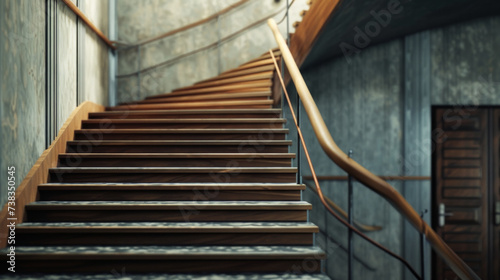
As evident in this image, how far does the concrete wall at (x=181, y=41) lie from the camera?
6.12m

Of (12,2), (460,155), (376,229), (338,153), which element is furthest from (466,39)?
(12,2)

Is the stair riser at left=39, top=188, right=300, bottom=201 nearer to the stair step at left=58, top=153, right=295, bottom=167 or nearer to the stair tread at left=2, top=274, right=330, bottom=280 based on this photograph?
the stair step at left=58, top=153, right=295, bottom=167

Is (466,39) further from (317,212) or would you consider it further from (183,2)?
(183,2)

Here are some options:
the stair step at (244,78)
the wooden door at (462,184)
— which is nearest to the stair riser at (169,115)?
the stair step at (244,78)

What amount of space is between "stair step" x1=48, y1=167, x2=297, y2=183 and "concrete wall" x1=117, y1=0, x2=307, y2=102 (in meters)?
2.84

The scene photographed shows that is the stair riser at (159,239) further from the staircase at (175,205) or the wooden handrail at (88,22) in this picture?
the wooden handrail at (88,22)

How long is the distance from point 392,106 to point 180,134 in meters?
3.21

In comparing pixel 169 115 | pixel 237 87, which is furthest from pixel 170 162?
pixel 237 87

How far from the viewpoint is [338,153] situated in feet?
6.97

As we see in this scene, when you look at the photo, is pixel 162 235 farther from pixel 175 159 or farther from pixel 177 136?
pixel 177 136

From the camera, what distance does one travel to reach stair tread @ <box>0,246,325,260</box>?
8.17ft

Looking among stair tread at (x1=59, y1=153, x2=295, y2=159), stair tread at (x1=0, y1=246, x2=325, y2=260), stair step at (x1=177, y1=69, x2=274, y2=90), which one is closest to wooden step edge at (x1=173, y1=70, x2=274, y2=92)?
stair step at (x1=177, y1=69, x2=274, y2=90)

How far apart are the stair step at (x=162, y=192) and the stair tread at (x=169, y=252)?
519 mm

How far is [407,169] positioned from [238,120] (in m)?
2.82
